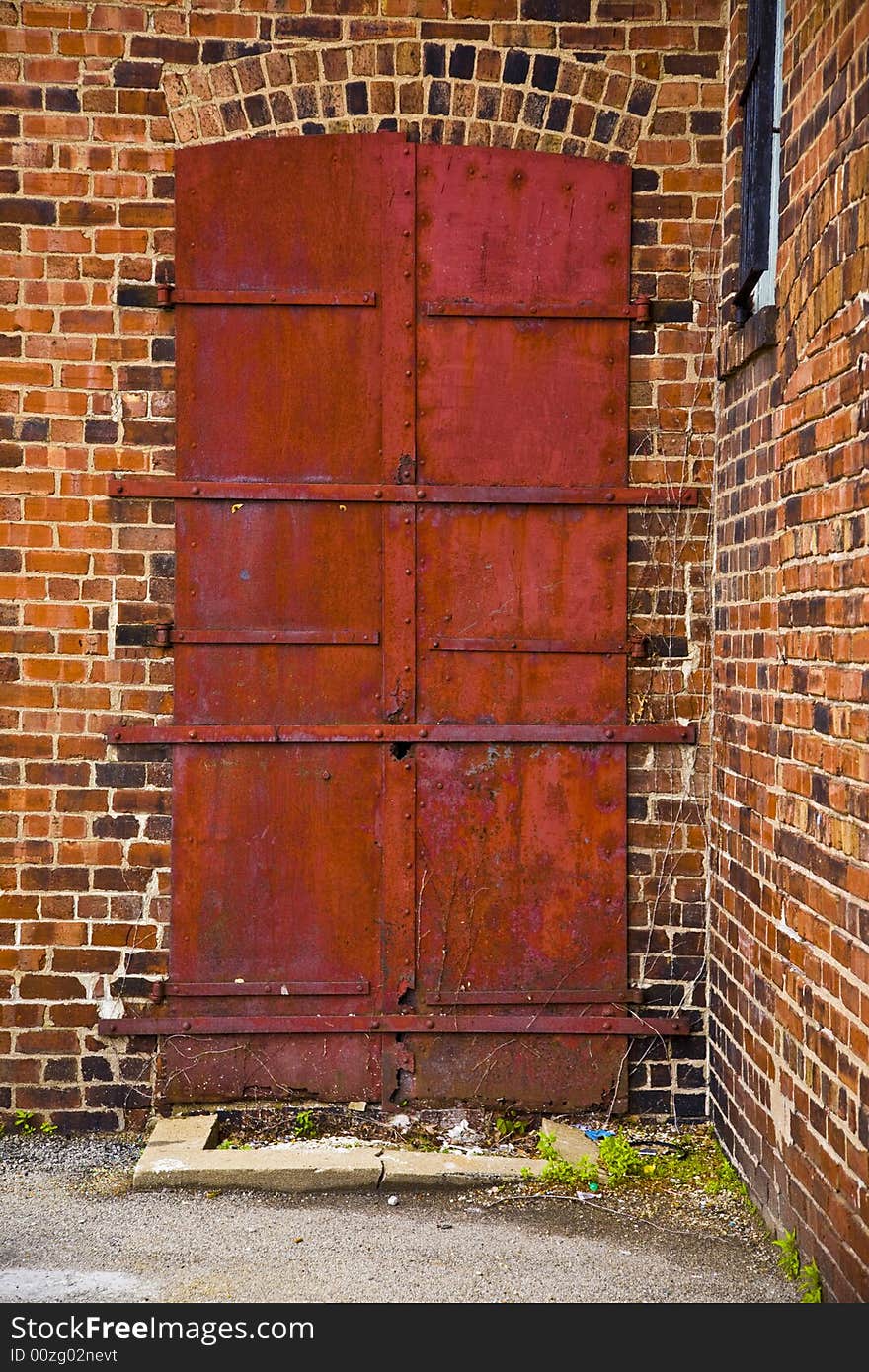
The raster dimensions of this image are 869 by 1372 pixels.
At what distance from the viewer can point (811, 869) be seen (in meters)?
3.42

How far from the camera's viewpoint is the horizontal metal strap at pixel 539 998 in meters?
4.54

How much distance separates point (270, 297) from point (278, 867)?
2011 millimetres

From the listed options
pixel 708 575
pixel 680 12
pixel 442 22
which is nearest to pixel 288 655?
Result: pixel 708 575

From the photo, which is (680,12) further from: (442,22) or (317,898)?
(317,898)

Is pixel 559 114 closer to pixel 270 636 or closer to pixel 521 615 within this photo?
pixel 521 615

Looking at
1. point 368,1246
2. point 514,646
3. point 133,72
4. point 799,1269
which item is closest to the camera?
point 799,1269

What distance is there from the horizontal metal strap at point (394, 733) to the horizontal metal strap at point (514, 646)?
27 cm

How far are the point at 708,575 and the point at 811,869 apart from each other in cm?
149

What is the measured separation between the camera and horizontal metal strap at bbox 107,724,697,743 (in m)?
4.52

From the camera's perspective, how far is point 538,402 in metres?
4.55

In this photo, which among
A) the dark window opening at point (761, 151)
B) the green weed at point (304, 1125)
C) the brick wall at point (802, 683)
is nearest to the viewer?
the brick wall at point (802, 683)

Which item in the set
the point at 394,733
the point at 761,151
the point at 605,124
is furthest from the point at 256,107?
→ the point at 394,733

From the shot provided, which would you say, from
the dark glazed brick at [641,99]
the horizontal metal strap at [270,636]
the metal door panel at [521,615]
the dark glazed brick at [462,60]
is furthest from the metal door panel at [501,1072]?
the dark glazed brick at [462,60]

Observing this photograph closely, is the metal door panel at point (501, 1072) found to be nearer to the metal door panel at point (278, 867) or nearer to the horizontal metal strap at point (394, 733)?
the metal door panel at point (278, 867)
